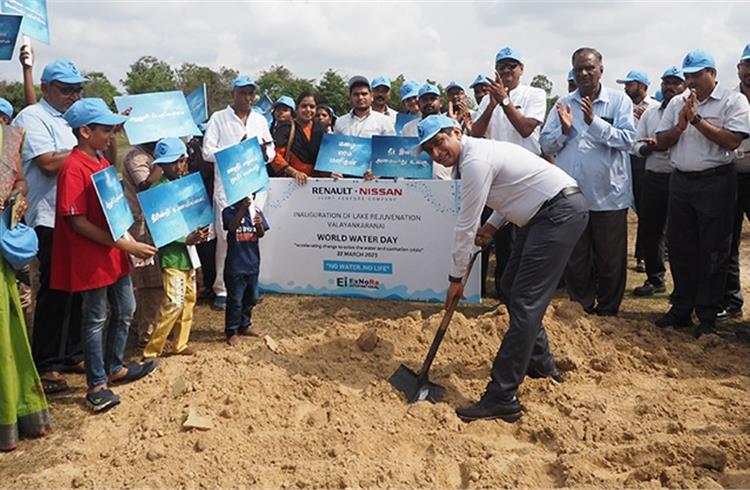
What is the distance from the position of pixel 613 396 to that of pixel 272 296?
3915mm

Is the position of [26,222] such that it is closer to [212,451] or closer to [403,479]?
[212,451]

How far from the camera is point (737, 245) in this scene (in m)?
5.94

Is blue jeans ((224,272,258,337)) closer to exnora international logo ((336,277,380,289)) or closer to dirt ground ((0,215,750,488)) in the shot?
dirt ground ((0,215,750,488))

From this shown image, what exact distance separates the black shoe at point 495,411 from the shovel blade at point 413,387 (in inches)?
13.7

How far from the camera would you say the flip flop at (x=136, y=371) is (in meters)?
4.59

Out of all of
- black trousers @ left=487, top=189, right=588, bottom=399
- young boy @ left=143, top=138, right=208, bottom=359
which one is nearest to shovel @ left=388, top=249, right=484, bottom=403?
black trousers @ left=487, top=189, right=588, bottom=399

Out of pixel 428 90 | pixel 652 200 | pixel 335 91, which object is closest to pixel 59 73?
pixel 428 90

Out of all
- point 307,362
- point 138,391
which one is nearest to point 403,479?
point 307,362

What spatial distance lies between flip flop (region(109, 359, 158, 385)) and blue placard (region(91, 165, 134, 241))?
116 centimetres

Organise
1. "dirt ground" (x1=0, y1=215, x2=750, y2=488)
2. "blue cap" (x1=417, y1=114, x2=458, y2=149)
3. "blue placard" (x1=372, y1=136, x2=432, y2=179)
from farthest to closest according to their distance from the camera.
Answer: "blue placard" (x1=372, y1=136, x2=432, y2=179) < "blue cap" (x1=417, y1=114, x2=458, y2=149) < "dirt ground" (x1=0, y1=215, x2=750, y2=488)

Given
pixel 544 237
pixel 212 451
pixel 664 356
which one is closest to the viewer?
pixel 212 451

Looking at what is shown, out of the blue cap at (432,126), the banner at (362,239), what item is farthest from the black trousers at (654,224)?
the blue cap at (432,126)

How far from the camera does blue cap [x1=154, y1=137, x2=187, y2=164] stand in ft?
15.7

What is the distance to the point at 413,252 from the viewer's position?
6637mm
